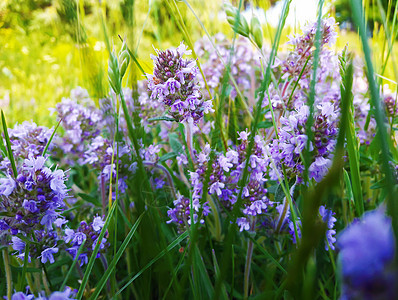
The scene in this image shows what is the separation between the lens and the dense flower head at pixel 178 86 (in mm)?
891

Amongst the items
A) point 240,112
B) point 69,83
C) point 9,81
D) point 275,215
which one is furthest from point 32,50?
point 275,215

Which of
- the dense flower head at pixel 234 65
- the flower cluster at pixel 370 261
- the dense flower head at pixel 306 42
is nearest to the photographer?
the flower cluster at pixel 370 261

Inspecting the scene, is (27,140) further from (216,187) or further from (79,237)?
(216,187)

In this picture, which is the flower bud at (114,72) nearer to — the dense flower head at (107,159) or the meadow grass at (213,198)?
the meadow grass at (213,198)

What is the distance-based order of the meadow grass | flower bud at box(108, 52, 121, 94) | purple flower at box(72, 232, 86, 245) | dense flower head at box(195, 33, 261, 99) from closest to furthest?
1. the meadow grass
2. flower bud at box(108, 52, 121, 94)
3. purple flower at box(72, 232, 86, 245)
4. dense flower head at box(195, 33, 261, 99)

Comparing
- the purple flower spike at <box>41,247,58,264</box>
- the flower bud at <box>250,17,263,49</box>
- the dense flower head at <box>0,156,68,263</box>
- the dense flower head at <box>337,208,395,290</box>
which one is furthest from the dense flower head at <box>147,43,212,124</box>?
the dense flower head at <box>337,208,395,290</box>

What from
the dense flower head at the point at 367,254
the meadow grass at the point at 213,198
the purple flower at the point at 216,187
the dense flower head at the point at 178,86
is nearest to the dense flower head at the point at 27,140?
the meadow grass at the point at 213,198

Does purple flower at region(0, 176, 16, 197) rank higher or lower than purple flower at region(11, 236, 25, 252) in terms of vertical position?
higher

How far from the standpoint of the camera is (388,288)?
8.3 inches

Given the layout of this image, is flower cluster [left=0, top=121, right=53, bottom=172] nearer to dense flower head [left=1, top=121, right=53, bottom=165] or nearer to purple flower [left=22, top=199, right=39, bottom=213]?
dense flower head [left=1, top=121, right=53, bottom=165]

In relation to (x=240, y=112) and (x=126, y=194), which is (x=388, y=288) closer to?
(x=126, y=194)

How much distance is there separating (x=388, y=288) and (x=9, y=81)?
3.28 metres

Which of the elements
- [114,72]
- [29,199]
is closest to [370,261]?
[114,72]

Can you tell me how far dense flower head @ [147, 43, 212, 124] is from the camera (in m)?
0.89
